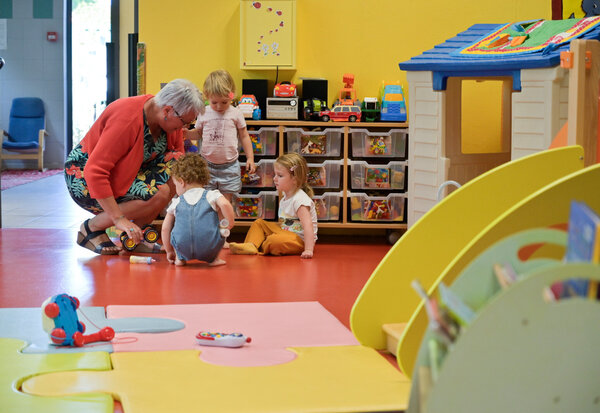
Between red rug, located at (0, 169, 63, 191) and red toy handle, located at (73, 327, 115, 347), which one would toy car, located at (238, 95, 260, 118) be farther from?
red rug, located at (0, 169, 63, 191)

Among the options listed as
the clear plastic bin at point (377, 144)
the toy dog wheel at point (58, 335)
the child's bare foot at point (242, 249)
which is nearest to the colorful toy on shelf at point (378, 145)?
the clear plastic bin at point (377, 144)

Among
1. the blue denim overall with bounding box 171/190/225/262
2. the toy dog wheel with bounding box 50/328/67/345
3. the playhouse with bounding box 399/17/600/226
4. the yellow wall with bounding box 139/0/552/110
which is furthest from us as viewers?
the yellow wall with bounding box 139/0/552/110

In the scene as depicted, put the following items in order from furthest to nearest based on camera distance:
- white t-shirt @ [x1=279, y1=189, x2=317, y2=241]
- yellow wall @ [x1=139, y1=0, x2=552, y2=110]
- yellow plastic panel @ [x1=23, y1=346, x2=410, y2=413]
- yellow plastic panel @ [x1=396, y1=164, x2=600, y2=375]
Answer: yellow wall @ [x1=139, y1=0, x2=552, y2=110], white t-shirt @ [x1=279, y1=189, x2=317, y2=241], yellow plastic panel @ [x1=23, y1=346, x2=410, y2=413], yellow plastic panel @ [x1=396, y1=164, x2=600, y2=375]

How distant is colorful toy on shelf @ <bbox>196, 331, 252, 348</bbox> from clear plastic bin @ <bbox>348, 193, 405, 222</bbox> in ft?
8.44

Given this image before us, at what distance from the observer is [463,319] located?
4.43ft

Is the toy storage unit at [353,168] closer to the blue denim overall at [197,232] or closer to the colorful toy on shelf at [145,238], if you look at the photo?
the colorful toy on shelf at [145,238]

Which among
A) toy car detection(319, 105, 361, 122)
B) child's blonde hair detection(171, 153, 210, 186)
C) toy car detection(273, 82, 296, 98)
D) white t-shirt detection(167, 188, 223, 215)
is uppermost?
toy car detection(273, 82, 296, 98)

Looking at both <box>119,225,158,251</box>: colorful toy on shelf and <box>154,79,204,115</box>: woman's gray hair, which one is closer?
<box>154,79,204,115</box>: woman's gray hair

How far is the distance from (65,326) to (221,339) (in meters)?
0.50

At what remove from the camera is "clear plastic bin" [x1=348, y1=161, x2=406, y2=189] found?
508cm

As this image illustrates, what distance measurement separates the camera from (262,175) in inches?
202

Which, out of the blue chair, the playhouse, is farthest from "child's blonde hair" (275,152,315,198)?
the blue chair

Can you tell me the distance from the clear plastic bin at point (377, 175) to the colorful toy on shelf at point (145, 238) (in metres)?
1.35

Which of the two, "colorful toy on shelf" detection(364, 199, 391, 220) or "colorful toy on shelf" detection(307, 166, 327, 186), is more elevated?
"colorful toy on shelf" detection(307, 166, 327, 186)
